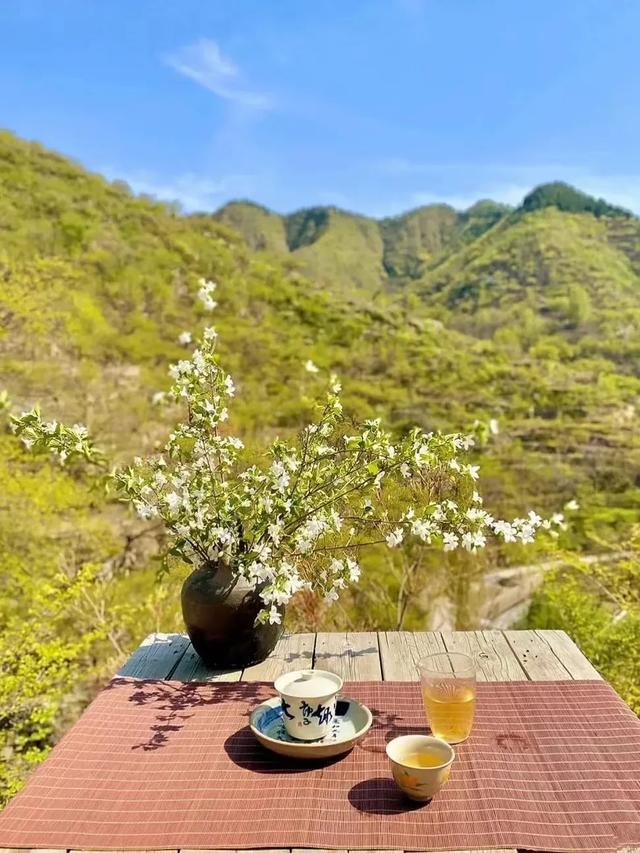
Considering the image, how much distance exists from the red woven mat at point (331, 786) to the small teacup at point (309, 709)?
0.19ft

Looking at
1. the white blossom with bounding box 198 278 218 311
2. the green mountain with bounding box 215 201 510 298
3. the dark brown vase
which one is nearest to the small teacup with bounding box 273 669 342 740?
the dark brown vase

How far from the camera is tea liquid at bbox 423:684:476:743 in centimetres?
139

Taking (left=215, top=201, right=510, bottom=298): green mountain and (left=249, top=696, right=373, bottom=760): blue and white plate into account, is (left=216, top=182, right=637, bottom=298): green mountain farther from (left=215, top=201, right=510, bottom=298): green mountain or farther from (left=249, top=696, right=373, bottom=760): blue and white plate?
(left=249, top=696, right=373, bottom=760): blue and white plate

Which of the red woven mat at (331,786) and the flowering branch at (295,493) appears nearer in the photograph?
the red woven mat at (331,786)

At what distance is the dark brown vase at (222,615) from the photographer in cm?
177

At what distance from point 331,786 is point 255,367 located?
1689cm

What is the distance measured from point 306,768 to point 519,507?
39.1 feet

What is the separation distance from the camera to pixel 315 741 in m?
1.36

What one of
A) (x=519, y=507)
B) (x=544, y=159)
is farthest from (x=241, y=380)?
(x=544, y=159)

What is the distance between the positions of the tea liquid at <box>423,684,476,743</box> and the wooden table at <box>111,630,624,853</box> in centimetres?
35

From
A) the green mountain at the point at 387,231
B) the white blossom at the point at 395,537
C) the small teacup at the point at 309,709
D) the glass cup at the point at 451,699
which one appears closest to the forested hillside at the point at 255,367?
the green mountain at the point at 387,231

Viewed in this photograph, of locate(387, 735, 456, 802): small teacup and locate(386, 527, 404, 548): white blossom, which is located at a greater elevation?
locate(386, 527, 404, 548): white blossom

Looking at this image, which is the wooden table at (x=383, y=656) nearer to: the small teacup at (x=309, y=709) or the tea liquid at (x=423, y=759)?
the small teacup at (x=309, y=709)

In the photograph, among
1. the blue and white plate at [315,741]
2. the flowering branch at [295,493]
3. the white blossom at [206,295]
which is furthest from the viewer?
the white blossom at [206,295]
